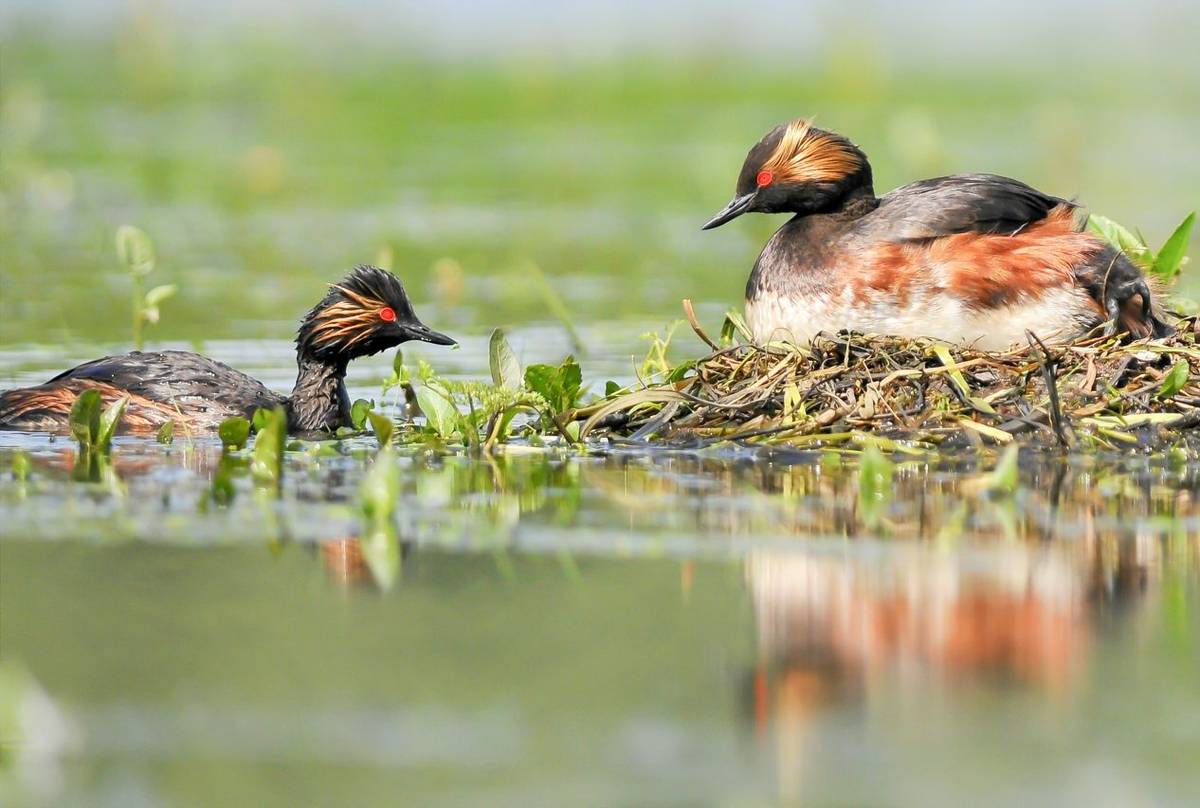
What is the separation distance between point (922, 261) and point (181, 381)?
11.7ft

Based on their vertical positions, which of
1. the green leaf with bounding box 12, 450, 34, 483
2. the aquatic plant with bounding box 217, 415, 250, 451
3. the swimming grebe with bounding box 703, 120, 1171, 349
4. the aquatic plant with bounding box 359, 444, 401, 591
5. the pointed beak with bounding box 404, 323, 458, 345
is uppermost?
the swimming grebe with bounding box 703, 120, 1171, 349

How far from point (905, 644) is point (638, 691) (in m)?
0.84

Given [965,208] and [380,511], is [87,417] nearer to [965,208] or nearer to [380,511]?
[380,511]

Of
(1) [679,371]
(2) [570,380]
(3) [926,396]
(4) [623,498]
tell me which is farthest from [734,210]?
(4) [623,498]

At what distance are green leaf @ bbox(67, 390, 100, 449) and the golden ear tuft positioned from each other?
3388mm

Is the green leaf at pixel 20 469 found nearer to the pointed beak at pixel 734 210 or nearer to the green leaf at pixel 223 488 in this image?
the green leaf at pixel 223 488

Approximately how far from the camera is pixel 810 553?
7367 millimetres

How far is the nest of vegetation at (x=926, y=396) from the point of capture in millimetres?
9336

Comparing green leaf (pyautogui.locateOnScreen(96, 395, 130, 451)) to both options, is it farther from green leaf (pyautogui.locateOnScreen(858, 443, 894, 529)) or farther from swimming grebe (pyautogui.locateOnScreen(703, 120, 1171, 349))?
green leaf (pyautogui.locateOnScreen(858, 443, 894, 529))

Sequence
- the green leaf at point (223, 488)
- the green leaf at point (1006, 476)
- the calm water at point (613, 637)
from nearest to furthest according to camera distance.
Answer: the calm water at point (613, 637), the green leaf at point (1006, 476), the green leaf at point (223, 488)

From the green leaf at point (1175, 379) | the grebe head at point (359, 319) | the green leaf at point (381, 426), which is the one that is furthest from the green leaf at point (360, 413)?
the green leaf at point (1175, 379)

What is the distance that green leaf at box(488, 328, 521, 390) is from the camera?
9.81m

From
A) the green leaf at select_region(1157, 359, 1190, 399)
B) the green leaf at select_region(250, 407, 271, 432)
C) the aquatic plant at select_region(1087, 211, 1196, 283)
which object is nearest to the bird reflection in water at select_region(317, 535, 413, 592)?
the green leaf at select_region(250, 407, 271, 432)

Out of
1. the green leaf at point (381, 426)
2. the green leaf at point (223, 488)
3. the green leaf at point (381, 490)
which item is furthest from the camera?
the green leaf at point (381, 426)
